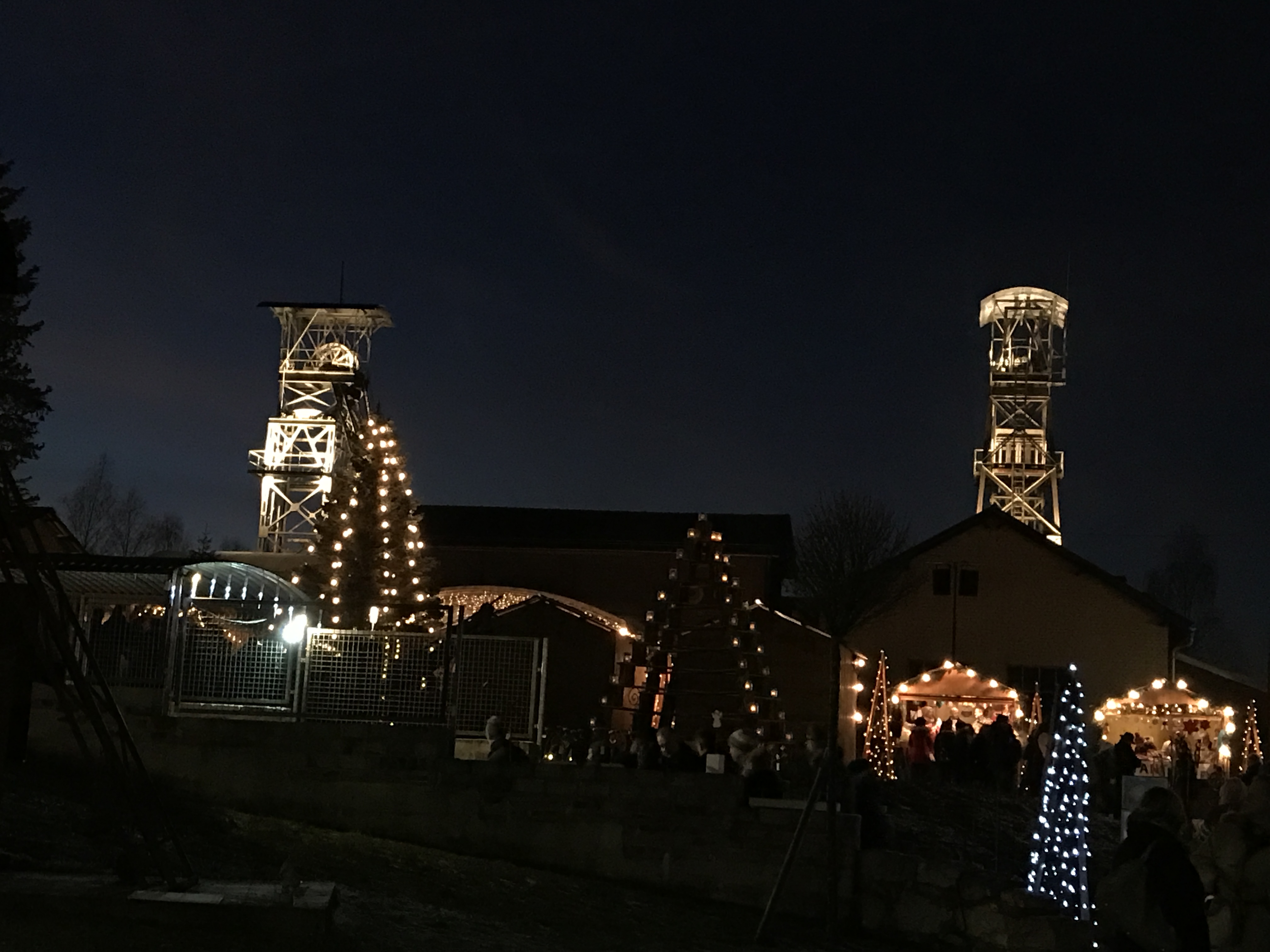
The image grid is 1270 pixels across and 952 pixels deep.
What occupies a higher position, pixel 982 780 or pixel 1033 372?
Answer: pixel 1033 372

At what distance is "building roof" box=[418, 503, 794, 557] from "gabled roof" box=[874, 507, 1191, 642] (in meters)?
6.37

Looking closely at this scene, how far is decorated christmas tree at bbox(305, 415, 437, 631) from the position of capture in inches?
1212

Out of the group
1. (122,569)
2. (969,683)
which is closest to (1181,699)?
(969,683)

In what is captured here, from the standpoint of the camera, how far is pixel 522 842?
16.5 m

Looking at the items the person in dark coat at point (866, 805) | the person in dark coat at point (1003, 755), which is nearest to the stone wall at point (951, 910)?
the person in dark coat at point (866, 805)

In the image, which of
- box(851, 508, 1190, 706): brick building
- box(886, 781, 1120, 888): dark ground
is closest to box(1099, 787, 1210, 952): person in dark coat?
box(886, 781, 1120, 888): dark ground

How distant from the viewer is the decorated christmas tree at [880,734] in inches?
1161

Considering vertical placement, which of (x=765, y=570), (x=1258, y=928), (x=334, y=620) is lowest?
(x=1258, y=928)

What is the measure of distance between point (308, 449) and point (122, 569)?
38.6m

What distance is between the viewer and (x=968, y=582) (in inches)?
1730

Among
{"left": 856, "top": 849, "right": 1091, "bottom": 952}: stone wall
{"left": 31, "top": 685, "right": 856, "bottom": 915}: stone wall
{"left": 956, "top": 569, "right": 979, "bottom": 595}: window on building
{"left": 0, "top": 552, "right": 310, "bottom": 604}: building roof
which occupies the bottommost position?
{"left": 856, "top": 849, "right": 1091, "bottom": 952}: stone wall

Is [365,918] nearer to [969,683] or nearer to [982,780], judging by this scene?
[982,780]

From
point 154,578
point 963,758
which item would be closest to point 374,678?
point 154,578

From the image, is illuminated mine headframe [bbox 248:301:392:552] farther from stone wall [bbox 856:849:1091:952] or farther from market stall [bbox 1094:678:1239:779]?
stone wall [bbox 856:849:1091:952]
